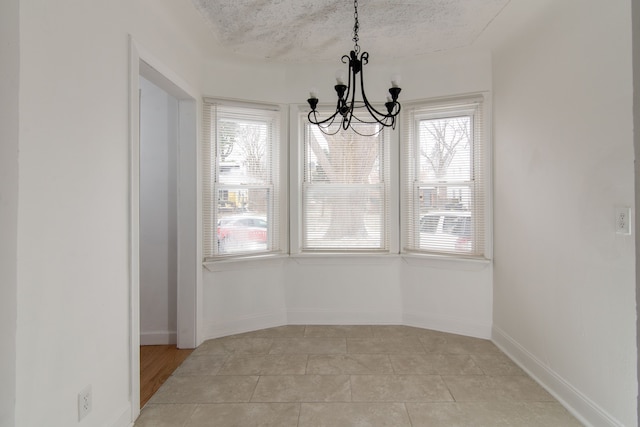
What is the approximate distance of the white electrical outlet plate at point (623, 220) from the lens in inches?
65.0

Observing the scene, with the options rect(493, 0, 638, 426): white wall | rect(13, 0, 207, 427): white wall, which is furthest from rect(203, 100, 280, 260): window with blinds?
rect(493, 0, 638, 426): white wall

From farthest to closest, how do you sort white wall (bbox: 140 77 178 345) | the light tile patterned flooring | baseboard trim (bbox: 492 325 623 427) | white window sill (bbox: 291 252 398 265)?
white window sill (bbox: 291 252 398 265)
white wall (bbox: 140 77 178 345)
the light tile patterned flooring
baseboard trim (bbox: 492 325 623 427)

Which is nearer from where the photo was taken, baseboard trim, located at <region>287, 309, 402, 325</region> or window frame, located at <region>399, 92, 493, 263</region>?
window frame, located at <region>399, 92, 493, 263</region>

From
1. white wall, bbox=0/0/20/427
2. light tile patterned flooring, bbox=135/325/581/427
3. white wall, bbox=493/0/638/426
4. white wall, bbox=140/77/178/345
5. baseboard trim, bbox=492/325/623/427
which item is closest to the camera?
white wall, bbox=0/0/20/427

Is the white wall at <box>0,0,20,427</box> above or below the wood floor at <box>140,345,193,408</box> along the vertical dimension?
above

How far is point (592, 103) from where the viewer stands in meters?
1.87

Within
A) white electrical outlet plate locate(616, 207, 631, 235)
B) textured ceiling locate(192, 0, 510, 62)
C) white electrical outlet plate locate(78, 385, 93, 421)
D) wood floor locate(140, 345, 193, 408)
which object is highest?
textured ceiling locate(192, 0, 510, 62)

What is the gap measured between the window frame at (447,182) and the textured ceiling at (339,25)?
1.66 ft

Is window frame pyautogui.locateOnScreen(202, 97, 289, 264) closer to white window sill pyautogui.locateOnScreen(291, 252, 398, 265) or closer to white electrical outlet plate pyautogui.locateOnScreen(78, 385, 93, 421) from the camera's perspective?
white window sill pyautogui.locateOnScreen(291, 252, 398, 265)

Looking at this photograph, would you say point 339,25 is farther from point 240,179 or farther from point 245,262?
point 245,262

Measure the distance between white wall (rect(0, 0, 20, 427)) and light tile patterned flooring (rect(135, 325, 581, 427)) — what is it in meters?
1.00

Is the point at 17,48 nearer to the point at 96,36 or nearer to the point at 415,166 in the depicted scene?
the point at 96,36

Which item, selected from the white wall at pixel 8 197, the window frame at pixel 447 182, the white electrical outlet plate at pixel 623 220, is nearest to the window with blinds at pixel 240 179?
the window frame at pixel 447 182

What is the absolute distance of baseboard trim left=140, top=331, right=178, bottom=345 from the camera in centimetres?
304
